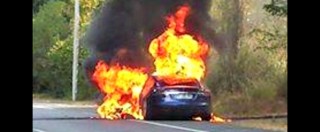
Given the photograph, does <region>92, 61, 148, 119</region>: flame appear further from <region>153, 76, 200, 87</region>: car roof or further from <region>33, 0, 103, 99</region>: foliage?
<region>33, 0, 103, 99</region>: foliage

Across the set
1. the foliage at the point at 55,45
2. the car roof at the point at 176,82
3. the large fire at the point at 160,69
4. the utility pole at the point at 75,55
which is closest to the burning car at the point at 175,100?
the car roof at the point at 176,82

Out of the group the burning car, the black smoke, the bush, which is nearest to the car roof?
the burning car

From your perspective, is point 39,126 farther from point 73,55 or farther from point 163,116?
point 73,55

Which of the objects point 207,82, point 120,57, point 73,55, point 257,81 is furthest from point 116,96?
point 73,55

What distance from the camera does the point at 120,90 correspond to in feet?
47.6

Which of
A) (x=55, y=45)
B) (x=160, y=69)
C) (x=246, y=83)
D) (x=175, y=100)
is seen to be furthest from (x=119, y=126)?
(x=55, y=45)

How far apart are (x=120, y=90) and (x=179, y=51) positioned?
1.71 metres

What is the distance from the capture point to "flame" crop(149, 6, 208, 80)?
49.5 ft

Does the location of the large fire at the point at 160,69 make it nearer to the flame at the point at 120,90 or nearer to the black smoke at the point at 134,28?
the flame at the point at 120,90

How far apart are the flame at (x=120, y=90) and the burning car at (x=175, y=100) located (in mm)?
601
